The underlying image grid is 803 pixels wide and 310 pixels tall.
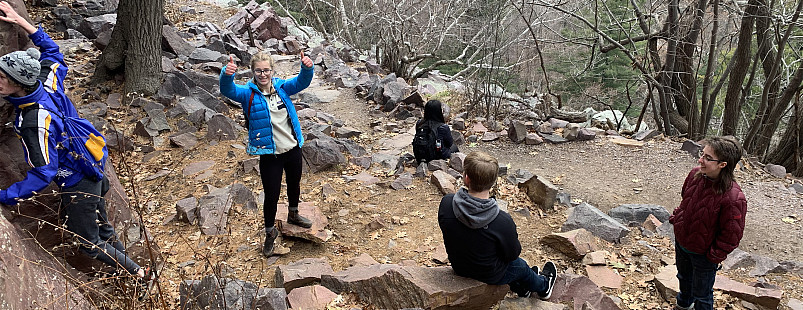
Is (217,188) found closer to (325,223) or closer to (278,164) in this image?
(325,223)

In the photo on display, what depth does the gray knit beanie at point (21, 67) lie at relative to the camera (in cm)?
264

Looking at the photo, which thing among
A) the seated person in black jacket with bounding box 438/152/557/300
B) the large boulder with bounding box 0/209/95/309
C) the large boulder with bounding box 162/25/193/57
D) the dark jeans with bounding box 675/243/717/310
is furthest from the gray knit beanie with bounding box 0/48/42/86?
the large boulder with bounding box 162/25/193/57

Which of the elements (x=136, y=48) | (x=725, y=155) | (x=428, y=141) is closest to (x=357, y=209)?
(x=428, y=141)

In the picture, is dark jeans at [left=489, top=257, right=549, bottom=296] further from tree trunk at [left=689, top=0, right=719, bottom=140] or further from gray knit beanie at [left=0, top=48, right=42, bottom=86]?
tree trunk at [left=689, top=0, right=719, bottom=140]

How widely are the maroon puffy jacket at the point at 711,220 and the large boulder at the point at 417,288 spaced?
1.28 metres

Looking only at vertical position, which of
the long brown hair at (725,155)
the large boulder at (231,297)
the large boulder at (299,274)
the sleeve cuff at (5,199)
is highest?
the long brown hair at (725,155)

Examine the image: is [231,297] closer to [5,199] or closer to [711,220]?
[5,199]

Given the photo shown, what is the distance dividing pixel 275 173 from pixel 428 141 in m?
3.01

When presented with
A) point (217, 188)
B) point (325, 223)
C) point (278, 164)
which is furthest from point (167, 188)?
point (278, 164)

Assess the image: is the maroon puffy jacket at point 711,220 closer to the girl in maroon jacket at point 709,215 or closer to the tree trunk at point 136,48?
the girl in maroon jacket at point 709,215

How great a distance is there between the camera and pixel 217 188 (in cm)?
554

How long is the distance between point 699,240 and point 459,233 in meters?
1.60

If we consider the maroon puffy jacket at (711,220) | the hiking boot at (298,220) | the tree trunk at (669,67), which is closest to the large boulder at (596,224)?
the maroon puffy jacket at (711,220)

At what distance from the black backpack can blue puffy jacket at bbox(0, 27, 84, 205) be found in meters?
4.18
